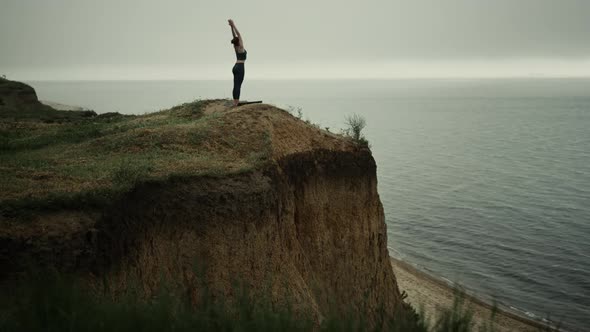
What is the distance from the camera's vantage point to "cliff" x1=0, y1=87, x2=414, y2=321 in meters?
12.1

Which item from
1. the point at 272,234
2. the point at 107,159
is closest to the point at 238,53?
the point at 107,159

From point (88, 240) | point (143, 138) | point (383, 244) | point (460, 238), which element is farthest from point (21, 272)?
point (460, 238)

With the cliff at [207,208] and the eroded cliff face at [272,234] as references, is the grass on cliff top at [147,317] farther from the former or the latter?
the eroded cliff face at [272,234]

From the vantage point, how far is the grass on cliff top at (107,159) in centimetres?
1292

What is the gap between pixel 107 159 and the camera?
53.9ft

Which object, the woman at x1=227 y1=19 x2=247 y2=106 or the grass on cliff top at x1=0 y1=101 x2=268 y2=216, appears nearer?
the grass on cliff top at x1=0 y1=101 x2=268 y2=216

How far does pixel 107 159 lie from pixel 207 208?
4.00 metres

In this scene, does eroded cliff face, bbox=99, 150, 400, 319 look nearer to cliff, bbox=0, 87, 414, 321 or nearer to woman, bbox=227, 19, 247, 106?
cliff, bbox=0, 87, 414, 321

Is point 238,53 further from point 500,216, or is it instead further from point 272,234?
point 500,216

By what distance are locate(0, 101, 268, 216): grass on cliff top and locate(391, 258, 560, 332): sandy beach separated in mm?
13895

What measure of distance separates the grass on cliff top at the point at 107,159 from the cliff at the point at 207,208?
0.13 ft

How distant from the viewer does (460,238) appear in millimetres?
41062

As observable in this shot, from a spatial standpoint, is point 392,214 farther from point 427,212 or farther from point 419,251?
point 419,251

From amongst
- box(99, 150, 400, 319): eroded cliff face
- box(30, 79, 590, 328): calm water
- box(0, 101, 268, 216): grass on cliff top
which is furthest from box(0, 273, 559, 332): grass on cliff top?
box(0, 101, 268, 216): grass on cliff top
